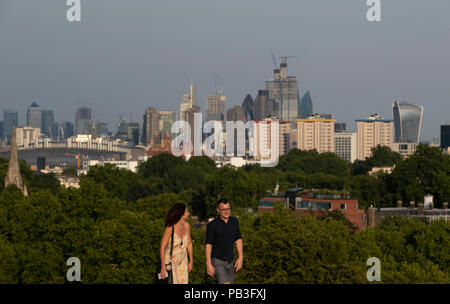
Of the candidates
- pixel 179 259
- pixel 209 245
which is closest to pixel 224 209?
pixel 209 245

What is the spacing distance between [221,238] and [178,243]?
2.47ft

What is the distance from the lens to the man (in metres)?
15.4

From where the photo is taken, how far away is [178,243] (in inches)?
595

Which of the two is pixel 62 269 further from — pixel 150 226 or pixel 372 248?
pixel 372 248

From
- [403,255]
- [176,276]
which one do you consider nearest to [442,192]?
[403,255]

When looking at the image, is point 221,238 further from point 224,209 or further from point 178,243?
point 178,243

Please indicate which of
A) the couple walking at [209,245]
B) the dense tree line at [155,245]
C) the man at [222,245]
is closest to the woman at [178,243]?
the couple walking at [209,245]

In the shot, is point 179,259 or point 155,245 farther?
point 155,245

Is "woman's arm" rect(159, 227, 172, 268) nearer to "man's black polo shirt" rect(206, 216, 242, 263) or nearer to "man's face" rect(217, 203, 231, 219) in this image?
"man's black polo shirt" rect(206, 216, 242, 263)

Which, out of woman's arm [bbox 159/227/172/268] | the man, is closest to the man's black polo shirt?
the man

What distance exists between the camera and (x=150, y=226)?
40.8m
